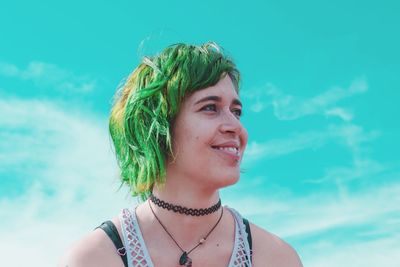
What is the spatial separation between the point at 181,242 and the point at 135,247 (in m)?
0.34

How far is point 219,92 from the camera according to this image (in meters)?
4.75

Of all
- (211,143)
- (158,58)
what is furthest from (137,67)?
(211,143)

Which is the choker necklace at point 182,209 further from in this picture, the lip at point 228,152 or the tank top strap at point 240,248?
the lip at point 228,152

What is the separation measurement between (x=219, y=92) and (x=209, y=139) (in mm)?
401

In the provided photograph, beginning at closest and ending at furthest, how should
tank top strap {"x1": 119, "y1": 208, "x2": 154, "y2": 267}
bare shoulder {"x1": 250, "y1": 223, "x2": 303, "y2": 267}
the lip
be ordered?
1. the lip
2. tank top strap {"x1": 119, "y1": 208, "x2": 154, "y2": 267}
3. bare shoulder {"x1": 250, "y1": 223, "x2": 303, "y2": 267}

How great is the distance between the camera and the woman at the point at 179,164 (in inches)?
181

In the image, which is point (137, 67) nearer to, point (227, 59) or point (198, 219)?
point (227, 59)

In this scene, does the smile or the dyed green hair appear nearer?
the smile

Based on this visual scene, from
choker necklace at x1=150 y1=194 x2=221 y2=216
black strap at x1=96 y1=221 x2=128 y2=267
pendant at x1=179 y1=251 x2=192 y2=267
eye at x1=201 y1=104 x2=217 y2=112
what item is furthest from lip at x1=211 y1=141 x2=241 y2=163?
black strap at x1=96 y1=221 x2=128 y2=267

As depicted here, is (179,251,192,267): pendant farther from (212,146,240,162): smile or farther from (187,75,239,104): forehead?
(187,75,239,104): forehead

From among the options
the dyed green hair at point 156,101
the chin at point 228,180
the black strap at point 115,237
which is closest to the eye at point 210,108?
the dyed green hair at point 156,101

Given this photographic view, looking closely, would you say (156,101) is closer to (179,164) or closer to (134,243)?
(179,164)

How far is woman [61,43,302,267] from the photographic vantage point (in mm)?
4605

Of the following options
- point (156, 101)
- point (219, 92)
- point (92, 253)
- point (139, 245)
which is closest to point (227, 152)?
point (219, 92)
